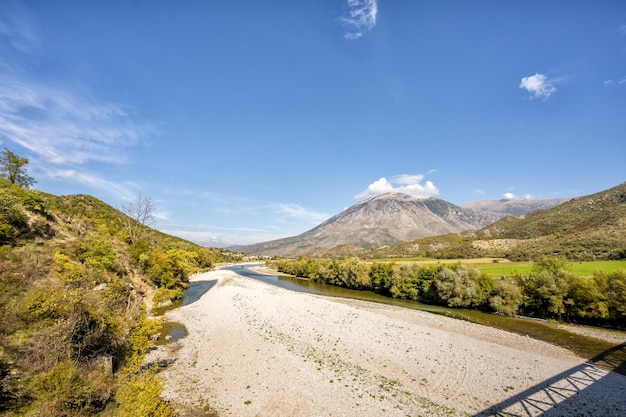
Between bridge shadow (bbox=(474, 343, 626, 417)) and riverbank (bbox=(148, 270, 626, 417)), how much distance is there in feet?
0.22

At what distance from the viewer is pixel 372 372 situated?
19.2 metres

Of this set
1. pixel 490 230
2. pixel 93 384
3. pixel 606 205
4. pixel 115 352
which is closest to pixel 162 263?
pixel 115 352

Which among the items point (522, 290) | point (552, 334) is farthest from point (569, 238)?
point (552, 334)

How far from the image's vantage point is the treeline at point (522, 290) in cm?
3331

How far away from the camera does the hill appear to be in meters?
65.3

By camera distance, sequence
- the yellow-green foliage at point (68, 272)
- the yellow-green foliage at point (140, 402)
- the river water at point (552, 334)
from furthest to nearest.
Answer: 1. the river water at point (552, 334)
2. the yellow-green foliage at point (68, 272)
3. the yellow-green foliage at point (140, 402)

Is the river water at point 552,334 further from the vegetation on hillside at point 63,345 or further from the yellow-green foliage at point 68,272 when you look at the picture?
the vegetation on hillside at point 63,345

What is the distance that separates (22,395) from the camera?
30.7ft

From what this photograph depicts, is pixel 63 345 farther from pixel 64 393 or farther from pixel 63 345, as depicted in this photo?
pixel 64 393

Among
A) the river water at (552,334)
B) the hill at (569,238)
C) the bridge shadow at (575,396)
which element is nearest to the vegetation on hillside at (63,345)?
the river water at (552,334)

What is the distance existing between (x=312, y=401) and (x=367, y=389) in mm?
3819

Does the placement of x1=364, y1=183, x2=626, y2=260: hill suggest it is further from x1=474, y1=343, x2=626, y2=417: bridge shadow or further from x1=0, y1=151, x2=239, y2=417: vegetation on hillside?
x1=0, y1=151, x2=239, y2=417: vegetation on hillside

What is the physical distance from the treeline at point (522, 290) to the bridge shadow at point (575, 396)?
1680cm

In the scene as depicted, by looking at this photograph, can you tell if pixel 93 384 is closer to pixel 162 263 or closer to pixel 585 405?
pixel 585 405
